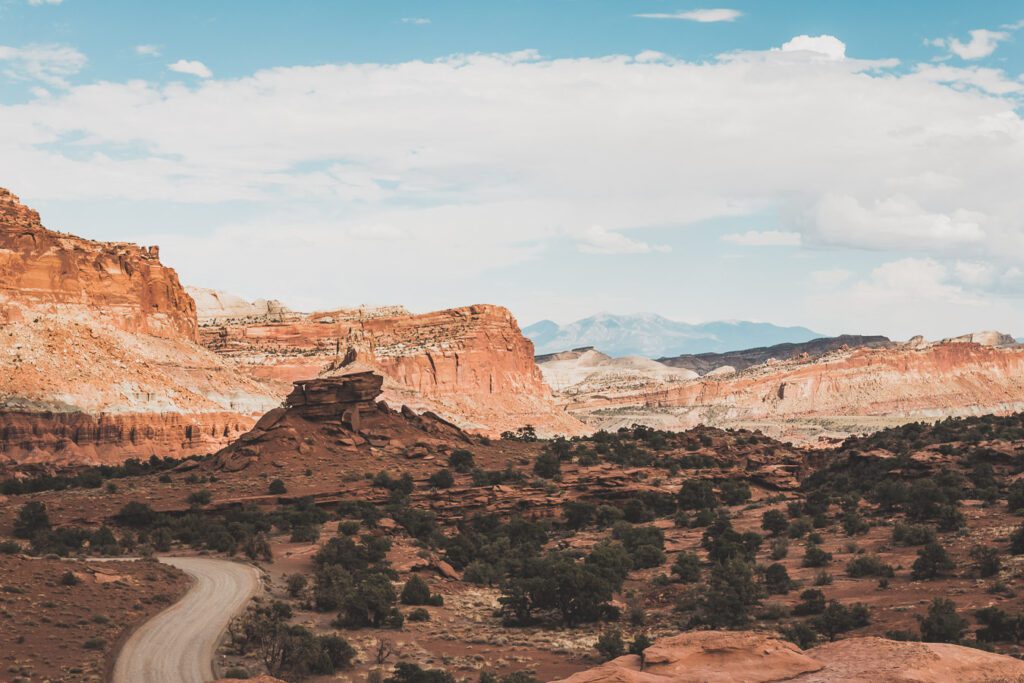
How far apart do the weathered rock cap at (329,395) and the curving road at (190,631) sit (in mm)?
20413

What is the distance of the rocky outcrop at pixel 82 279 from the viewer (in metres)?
77.4

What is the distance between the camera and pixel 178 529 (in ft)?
150

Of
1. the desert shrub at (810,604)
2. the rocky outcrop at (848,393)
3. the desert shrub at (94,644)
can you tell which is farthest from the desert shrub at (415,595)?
the rocky outcrop at (848,393)

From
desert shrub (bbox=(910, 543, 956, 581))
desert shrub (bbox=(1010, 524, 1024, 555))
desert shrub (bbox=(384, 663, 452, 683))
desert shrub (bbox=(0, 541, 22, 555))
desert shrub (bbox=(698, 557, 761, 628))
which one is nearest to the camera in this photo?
desert shrub (bbox=(384, 663, 452, 683))

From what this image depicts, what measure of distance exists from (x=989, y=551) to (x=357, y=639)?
63.9 feet

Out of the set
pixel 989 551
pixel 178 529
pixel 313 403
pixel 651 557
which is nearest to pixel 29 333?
pixel 313 403

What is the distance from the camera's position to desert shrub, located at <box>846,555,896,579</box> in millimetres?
34031

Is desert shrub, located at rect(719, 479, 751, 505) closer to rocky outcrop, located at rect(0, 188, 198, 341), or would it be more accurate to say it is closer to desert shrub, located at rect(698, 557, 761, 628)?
desert shrub, located at rect(698, 557, 761, 628)

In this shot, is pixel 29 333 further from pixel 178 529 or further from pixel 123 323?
pixel 178 529

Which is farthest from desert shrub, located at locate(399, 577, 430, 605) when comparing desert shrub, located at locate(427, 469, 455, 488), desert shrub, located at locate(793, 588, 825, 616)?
desert shrub, located at locate(427, 469, 455, 488)

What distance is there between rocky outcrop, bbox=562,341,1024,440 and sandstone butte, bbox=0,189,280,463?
234ft

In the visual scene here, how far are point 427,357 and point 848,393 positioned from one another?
74262 millimetres

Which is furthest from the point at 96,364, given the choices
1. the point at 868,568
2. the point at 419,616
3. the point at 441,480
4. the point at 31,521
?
the point at 868,568

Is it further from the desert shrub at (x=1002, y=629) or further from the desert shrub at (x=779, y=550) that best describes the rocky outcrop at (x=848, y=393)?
the desert shrub at (x=1002, y=629)
